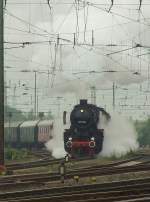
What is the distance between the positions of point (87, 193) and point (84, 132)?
14613mm

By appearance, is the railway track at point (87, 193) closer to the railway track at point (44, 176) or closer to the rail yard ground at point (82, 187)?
the rail yard ground at point (82, 187)

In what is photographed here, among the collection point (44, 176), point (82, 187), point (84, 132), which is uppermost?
point (84, 132)

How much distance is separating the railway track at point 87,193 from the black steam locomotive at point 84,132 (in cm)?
1233

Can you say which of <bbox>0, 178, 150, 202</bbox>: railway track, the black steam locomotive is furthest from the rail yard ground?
the black steam locomotive

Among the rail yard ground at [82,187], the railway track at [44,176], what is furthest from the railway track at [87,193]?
the railway track at [44,176]

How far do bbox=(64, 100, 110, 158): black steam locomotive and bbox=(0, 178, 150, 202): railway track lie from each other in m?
12.3

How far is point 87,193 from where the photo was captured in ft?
39.5

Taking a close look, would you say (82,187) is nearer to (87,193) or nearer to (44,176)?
(87,193)

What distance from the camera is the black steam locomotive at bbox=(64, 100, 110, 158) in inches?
1038

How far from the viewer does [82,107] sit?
26781mm

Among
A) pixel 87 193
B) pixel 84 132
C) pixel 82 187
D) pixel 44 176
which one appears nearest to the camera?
pixel 87 193

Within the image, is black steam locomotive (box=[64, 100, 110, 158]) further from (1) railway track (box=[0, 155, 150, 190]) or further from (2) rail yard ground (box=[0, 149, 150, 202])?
(1) railway track (box=[0, 155, 150, 190])

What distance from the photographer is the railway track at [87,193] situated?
11309 mm

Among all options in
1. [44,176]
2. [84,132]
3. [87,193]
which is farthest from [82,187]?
[84,132]
